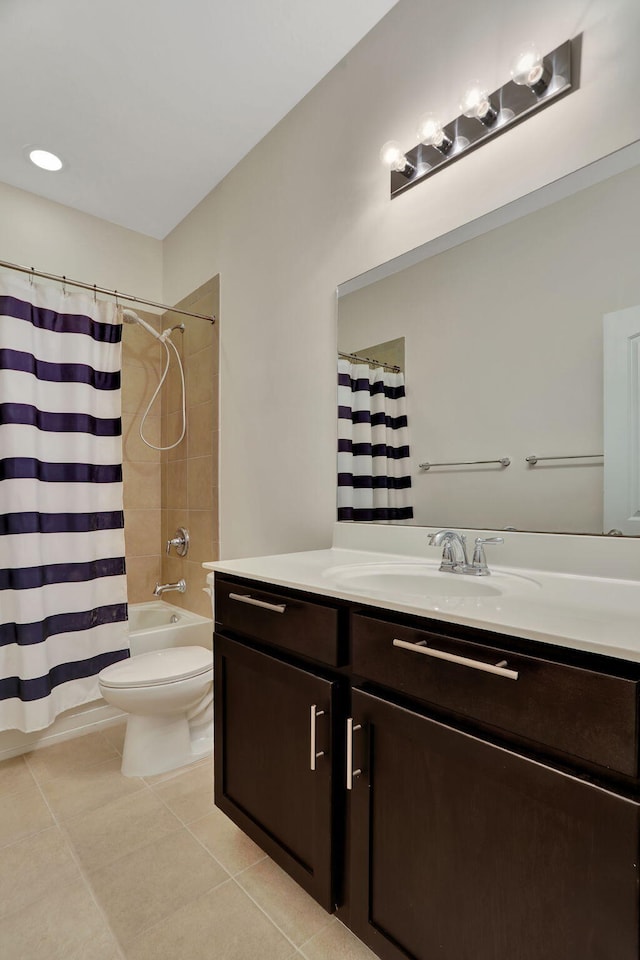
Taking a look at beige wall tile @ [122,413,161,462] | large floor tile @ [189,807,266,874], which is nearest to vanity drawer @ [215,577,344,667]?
large floor tile @ [189,807,266,874]

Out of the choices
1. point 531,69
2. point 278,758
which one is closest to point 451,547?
point 278,758

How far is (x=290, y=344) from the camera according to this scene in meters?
2.06

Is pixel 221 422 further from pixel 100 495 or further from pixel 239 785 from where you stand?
pixel 239 785

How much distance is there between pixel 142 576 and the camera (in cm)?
289

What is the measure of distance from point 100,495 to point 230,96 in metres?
1.75

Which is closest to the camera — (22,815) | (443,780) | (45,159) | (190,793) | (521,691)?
(521,691)

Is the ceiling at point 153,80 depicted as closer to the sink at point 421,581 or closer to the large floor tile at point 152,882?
the sink at point 421,581

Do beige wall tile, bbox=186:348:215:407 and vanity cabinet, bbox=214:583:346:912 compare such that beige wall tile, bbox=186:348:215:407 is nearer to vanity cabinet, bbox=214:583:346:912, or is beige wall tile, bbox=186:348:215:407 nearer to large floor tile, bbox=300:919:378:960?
vanity cabinet, bbox=214:583:346:912

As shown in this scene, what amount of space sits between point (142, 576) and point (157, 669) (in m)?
1.07

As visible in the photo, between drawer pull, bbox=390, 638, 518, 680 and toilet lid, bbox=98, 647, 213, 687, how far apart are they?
3.91 ft

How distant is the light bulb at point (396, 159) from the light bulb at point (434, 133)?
0.09m

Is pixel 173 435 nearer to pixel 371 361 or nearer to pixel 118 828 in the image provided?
pixel 371 361

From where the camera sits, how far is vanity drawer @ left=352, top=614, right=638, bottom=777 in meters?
A: 0.69

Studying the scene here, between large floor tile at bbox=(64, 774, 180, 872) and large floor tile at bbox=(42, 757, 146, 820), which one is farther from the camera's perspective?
large floor tile at bbox=(42, 757, 146, 820)
